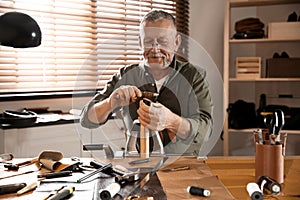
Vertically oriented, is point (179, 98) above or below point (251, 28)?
below

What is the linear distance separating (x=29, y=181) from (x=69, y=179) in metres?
0.11

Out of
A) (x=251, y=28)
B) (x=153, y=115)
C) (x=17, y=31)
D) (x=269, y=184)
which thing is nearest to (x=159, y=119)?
(x=153, y=115)

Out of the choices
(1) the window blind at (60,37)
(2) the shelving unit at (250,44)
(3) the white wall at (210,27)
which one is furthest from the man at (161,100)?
(3) the white wall at (210,27)

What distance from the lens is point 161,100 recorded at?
1.17 metres

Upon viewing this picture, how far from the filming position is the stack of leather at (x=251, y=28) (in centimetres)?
273

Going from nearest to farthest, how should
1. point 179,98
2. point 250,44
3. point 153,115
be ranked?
point 153,115
point 179,98
point 250,44

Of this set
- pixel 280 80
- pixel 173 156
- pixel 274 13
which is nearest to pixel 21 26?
pixel 173 156

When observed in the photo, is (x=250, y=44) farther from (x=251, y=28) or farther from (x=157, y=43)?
(x=157, y=43)

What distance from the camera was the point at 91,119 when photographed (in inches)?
49.4

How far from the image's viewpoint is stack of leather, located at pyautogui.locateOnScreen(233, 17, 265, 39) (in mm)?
2729

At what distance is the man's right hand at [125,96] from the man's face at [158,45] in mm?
119

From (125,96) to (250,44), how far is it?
211 centimetres

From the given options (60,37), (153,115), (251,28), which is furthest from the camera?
(251,28)

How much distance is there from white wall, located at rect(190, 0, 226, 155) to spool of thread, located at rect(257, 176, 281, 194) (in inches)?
79.3
